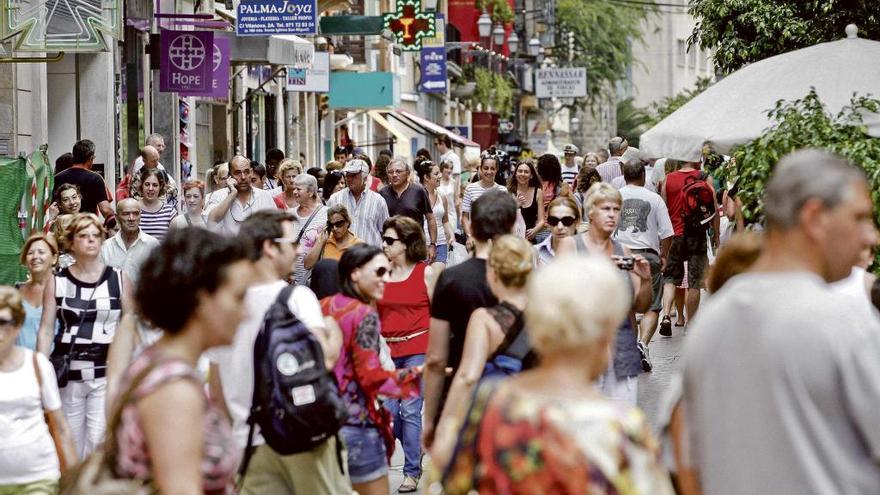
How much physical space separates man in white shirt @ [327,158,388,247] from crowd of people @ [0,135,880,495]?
3704mm

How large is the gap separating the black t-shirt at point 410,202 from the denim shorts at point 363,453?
8870mm

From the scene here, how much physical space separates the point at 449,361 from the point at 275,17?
19.0 meters

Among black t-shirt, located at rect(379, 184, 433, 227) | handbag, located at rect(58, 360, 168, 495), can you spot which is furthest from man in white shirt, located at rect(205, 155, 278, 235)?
handbag, located at rect(58, 360, 168, 495)

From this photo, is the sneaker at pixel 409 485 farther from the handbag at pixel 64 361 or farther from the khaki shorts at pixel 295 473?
the khaki shorts at pixel 295 473

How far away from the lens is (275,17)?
2608cm

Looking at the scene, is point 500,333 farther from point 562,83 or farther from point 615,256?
point 562,83

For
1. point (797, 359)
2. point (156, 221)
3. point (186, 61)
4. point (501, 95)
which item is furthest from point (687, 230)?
point (501, 95)

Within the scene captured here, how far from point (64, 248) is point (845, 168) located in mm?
6052

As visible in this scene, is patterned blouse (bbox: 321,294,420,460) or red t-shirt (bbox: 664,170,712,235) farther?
red t-shirt (bbox: 664,170,712,235)

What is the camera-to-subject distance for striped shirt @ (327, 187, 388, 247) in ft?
50.6

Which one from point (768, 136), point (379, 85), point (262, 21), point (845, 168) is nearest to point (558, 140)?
point (379, 85)

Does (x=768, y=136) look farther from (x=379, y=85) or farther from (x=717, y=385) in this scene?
(x=379, y=85)

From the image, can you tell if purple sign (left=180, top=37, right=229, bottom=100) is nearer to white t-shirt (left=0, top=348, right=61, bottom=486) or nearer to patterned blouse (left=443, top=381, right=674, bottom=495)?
white t-shirt (left=0, top=348, right=61, bottom=486)

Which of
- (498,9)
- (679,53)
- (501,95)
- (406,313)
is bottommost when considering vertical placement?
(406,313)
